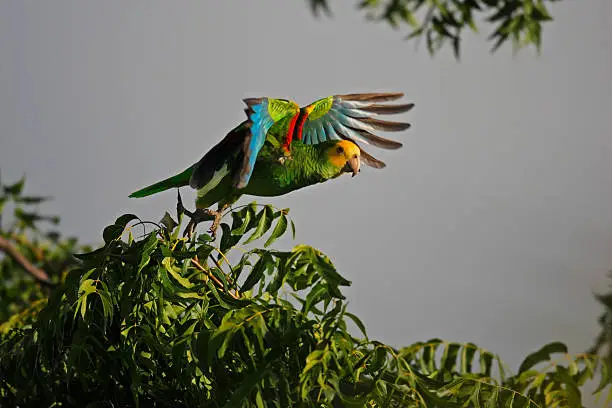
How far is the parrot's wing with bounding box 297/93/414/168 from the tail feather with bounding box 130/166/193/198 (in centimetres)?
Answer: 19

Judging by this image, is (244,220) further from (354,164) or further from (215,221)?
(354,164)

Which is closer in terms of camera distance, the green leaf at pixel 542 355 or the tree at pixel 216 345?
the tree at pixel 216 345

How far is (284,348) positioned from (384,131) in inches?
21.9

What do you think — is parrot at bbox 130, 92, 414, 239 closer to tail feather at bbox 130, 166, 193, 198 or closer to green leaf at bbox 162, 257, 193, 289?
tail feather at bbox 130, 166, 193, 198

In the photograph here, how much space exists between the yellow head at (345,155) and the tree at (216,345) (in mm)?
172

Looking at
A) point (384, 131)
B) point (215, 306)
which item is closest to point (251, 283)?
point (215, 306)

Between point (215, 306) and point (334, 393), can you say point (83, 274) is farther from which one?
point (334, 393)

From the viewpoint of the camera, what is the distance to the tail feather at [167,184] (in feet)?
4.69

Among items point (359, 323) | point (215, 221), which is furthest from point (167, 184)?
point (359, 323)

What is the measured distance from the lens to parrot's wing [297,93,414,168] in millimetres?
1489

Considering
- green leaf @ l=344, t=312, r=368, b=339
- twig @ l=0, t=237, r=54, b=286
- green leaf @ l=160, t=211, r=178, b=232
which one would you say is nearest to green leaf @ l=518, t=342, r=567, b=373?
green leaf @ l=344, t=312, r=368, b=339

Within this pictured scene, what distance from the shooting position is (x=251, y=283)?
1.20m

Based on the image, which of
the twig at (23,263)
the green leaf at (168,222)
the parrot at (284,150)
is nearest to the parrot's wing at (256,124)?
the parrot at (284,150)

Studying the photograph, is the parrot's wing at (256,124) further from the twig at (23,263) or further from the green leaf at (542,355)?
the twig at (23,263)
